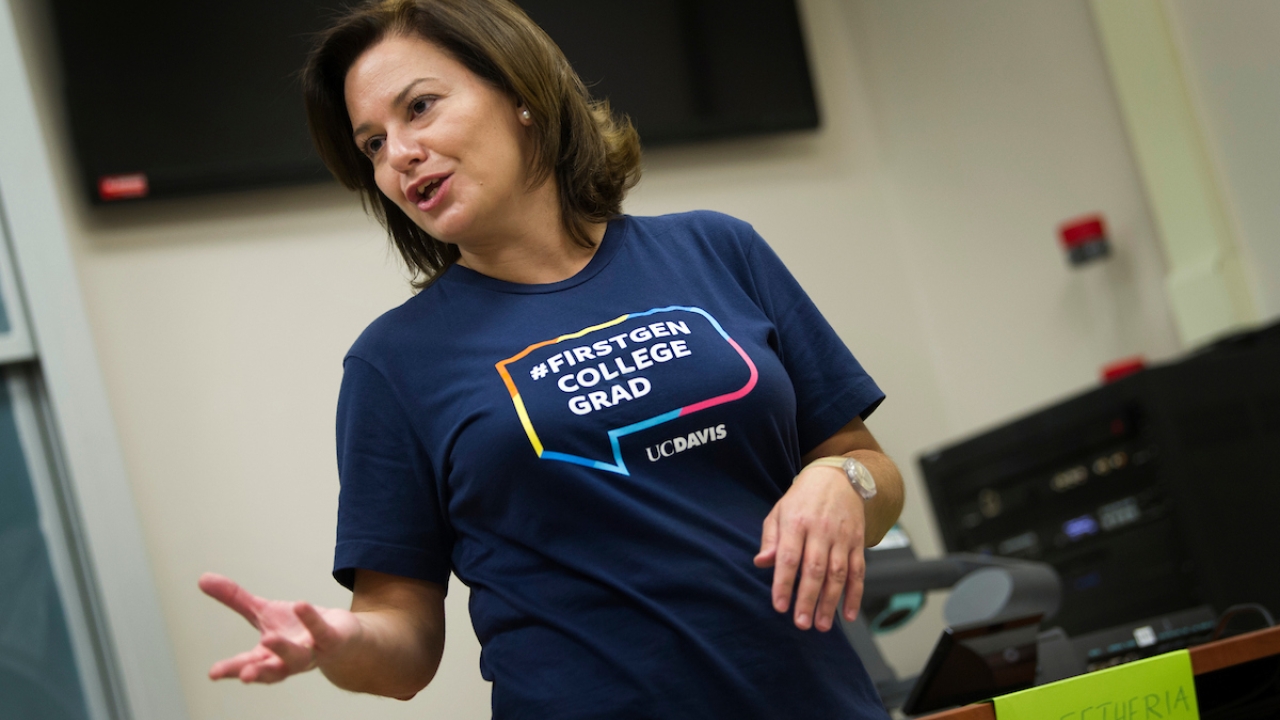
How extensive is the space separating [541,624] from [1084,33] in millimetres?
2420

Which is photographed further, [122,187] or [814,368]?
[122,187]

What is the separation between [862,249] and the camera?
309 centimetres

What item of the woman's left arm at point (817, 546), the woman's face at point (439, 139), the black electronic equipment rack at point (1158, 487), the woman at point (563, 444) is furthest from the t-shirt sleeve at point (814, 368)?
the black electronic equipment rack at point (1158, 487)

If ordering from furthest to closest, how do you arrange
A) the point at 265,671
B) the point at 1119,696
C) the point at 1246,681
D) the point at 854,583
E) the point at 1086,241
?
the point at 1086,241 → the point at 1246,681 → the point at 1119,696 → the point at 854,583 → the point at 265,671

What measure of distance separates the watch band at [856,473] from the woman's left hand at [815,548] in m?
0.02

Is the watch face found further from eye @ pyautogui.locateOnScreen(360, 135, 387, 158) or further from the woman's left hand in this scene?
eye @ pyautogui.locateOnScreen(360, 135, 387, 158)

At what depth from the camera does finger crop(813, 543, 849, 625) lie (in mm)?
776

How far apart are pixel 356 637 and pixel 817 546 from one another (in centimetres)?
32

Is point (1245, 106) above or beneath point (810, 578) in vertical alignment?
above

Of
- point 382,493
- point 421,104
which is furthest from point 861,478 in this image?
point 421,104

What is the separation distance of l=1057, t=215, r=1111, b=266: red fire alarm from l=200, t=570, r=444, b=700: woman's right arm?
6.93 feet

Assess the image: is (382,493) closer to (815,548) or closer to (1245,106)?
(815,548)

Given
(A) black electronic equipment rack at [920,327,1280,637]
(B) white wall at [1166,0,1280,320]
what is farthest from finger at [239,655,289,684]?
(B) white wall at [1166,0,1280,320]

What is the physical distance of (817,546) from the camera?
0.77 m
